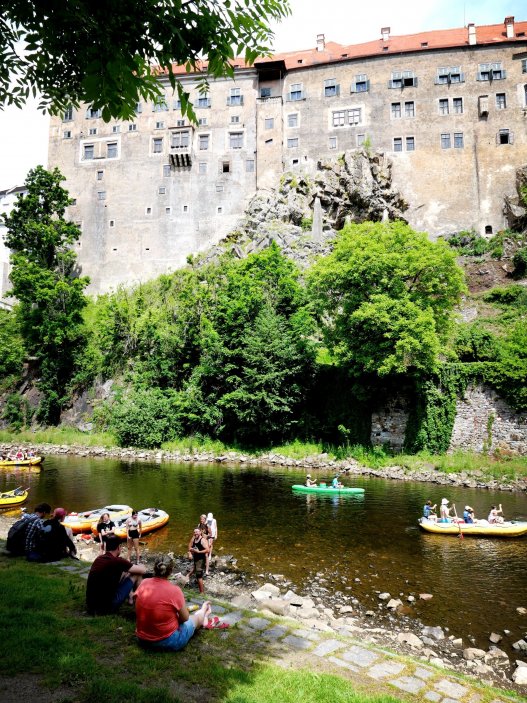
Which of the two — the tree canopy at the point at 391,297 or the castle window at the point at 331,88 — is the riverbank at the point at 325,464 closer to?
the tree canopy at the point at 391,297

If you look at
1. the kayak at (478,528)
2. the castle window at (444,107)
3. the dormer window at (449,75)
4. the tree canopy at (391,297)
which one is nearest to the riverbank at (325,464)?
the tree canopy at (391,297)

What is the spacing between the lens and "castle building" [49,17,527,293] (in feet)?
150

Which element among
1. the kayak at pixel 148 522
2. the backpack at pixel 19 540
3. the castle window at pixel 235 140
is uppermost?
the castle window at pixel 235 140

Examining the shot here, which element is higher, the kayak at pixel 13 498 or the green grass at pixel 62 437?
the green grass at pixel 62 437

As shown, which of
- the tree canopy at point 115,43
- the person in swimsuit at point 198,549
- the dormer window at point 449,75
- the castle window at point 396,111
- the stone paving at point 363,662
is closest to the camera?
the tree canopy at point 115,43

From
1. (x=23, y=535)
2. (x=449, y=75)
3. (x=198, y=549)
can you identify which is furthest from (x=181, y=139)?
(x=23, y=535)

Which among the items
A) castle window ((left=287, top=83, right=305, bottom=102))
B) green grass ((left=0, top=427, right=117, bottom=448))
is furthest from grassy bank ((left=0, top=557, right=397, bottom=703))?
castle window ((left=287, top=83, right=305, bottom=102))

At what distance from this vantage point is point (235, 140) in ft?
163

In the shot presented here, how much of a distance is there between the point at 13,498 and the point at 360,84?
48.9 meters

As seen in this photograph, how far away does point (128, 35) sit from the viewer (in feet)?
12.8

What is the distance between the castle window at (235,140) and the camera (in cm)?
4969

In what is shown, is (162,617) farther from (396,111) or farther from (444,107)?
(444,107)

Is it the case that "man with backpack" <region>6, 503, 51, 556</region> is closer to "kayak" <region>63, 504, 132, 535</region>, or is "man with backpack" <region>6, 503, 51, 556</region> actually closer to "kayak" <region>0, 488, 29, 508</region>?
"kayak" <region>63, 504, 132, 535</region>

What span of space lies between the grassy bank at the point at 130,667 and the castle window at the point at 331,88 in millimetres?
52908
